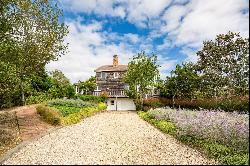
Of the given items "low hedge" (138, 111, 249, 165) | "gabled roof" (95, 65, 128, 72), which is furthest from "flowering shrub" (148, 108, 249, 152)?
"gabled roof" (95, 65, 128, 72)

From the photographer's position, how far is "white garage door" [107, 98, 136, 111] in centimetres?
6662

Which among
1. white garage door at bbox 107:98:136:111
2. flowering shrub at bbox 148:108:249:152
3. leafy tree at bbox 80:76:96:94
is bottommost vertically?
white garage door at bbox 107:98:136:111

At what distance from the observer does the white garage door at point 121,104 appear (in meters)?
66.6

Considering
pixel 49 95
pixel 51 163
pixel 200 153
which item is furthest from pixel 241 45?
pixel 51 163

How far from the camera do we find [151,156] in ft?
38.1

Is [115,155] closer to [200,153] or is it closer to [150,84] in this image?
[200,153]

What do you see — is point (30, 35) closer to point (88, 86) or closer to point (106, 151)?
point (106, 151)

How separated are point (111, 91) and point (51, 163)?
190 ft

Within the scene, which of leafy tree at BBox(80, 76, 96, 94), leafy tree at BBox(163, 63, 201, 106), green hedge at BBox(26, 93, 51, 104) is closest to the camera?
green hedge at BBox(26, 93, 51, 104)

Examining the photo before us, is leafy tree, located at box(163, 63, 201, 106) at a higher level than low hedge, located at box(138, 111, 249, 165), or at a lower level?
higher

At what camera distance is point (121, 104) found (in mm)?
66938

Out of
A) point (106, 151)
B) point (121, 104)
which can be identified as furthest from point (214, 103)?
point (121, 104)

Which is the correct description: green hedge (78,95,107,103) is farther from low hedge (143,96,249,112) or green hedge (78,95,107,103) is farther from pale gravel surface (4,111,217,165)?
pale gravel surface (4,111,217,165)

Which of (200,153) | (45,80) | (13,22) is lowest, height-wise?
(200,153)
